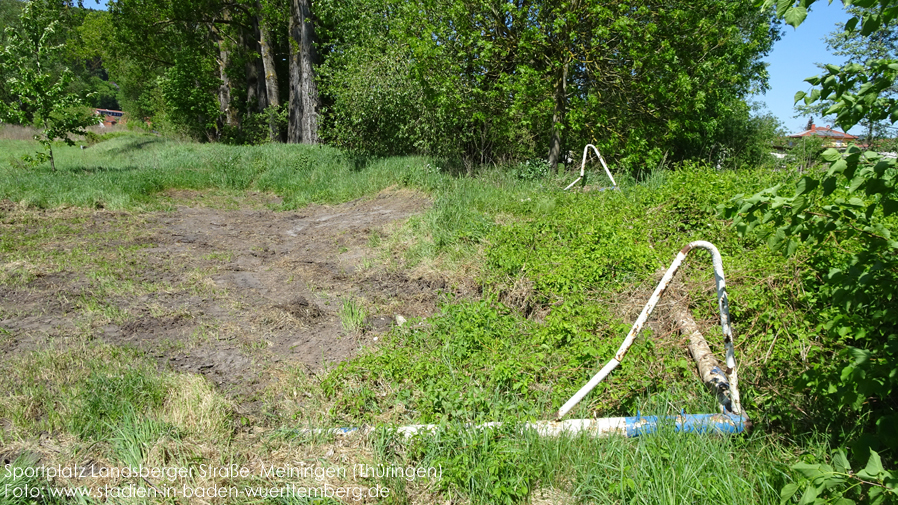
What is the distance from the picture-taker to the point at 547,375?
12.6 ft

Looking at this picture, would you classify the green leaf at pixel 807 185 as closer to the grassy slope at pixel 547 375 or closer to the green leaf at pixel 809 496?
the green leaf at pixel 809 496

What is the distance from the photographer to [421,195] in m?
9.87

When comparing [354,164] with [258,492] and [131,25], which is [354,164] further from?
[131,25]

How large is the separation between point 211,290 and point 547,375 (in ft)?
12.7

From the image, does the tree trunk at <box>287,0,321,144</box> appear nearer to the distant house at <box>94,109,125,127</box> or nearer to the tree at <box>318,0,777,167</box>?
the distant house at <box>94,109,125,127</box>

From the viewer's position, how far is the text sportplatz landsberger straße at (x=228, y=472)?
118 inches

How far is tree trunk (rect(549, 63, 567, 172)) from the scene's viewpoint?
9680 millimetres

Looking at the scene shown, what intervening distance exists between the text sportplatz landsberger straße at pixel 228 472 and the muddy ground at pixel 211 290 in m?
0.85

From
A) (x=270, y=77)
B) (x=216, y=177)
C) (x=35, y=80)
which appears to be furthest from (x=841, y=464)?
(x=270, y=77)

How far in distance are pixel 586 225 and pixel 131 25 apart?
22.6 m

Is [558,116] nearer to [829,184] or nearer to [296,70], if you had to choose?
[829,184]

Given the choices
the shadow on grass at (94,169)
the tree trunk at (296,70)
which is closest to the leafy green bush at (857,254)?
the shadow on grass at (94,169)

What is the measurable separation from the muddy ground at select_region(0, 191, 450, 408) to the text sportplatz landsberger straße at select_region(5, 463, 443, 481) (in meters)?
0.85

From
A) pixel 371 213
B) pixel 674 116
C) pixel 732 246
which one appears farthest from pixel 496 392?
pixel 674 116
